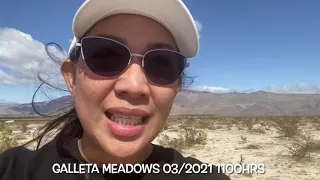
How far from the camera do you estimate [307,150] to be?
11812mm

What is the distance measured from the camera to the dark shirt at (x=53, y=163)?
1467mm

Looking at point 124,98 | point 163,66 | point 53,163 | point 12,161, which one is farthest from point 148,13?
point 12,161

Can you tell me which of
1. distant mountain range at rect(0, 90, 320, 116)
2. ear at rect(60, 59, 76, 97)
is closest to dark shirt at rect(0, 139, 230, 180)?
ear at rect(60, 59, 76, 97)

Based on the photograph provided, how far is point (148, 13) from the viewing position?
145cm

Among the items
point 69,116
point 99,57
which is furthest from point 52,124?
point 99,57

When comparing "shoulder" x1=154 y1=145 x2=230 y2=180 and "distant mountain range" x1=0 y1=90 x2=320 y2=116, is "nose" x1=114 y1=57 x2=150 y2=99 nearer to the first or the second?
"shoulder" x1=154 y1=145 x2=230 y2=180

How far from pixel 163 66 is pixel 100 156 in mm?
513

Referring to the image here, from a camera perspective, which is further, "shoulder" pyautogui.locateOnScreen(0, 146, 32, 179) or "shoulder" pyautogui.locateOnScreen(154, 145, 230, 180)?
"shoulder" pyautogui.locateOnScreen(154, 145, 230, 180)

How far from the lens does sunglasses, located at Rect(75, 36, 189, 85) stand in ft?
4.59

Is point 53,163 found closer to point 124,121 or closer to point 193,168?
point 124,121

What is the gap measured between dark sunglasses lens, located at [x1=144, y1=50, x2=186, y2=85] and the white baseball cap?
0.32 feet

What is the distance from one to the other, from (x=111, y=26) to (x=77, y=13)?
186 mm

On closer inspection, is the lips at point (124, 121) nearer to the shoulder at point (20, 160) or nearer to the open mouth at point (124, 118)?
the open mouth at point (124, 118)

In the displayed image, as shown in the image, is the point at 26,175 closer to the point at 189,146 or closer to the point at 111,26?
the point at 111,26
